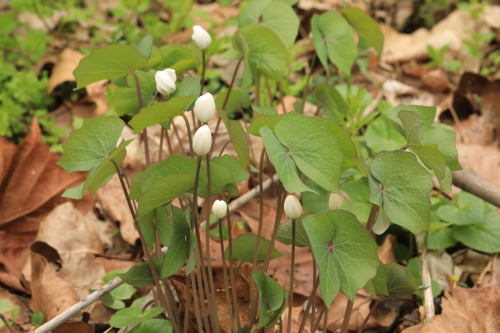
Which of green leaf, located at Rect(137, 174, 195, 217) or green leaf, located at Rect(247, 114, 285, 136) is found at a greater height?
green leaf, located at Rect(247, 114, 285, 136)

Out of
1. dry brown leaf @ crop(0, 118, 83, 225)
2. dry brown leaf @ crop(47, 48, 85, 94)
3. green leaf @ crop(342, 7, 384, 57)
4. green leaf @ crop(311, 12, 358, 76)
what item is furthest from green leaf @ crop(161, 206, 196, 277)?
dry brown leaf @ crop(47, 48, 85, 94)

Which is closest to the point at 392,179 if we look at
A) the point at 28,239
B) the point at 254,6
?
the point at 254,6

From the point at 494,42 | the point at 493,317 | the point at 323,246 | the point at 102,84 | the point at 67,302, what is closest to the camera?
the point at 323,246

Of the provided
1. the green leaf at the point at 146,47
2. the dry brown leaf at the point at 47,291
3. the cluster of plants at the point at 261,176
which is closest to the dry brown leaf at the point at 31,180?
the dry brown leaf at the point at 47,291

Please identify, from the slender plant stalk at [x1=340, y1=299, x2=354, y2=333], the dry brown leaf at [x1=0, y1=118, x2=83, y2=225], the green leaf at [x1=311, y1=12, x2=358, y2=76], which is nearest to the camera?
the slender plant stalk at [x1=340, y1=299, x2=354, y2=333]

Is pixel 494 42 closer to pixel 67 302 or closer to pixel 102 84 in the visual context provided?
pixel 102 84

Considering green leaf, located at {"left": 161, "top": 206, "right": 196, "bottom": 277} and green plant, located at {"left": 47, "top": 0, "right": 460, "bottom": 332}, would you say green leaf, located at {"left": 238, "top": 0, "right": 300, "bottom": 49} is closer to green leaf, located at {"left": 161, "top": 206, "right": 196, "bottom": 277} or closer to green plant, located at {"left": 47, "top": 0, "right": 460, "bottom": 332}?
green plant, located at {"left": 47, "top": 0, "right": 460, "bottom": 332}
